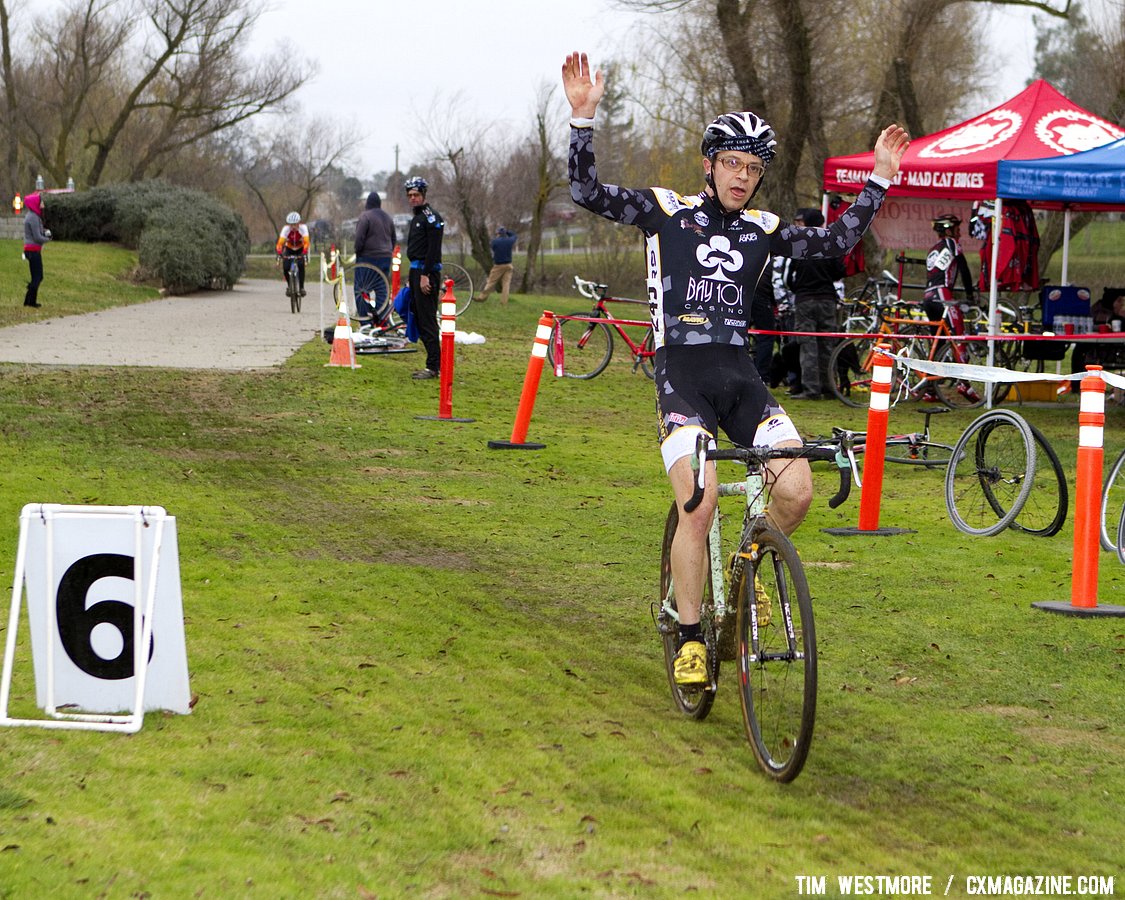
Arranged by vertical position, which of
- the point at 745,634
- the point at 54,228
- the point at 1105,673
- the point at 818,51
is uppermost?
the point at 818,51

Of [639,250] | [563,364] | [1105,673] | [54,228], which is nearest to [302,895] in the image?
[1105,673]

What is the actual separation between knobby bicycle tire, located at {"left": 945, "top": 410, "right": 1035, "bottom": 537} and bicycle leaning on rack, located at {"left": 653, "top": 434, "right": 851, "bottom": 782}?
14.7ft

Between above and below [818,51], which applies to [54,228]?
below

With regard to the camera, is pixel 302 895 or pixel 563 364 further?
pixel 563 364

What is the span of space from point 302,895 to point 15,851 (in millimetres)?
821

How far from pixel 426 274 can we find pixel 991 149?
7.35 meters

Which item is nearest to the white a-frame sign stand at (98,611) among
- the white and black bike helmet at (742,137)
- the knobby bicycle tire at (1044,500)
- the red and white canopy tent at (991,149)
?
the white and black bike helmet at (742,137)

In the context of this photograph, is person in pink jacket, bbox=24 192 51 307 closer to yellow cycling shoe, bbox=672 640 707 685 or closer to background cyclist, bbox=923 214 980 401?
background cyclist, bbox=923 214 980 401

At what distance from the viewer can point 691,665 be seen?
16.7 feet

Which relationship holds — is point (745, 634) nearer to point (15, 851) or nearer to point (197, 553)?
point (15, 851)

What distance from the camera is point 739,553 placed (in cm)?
493

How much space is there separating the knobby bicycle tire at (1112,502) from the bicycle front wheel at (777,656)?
14.2ft

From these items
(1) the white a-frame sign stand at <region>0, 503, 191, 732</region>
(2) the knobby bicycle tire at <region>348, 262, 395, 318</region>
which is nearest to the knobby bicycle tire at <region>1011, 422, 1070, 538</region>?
(1) the white a-frame sign stand at <region>0, 503, 191, 732</region>

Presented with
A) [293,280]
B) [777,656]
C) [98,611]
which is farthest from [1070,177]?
[293,280]
